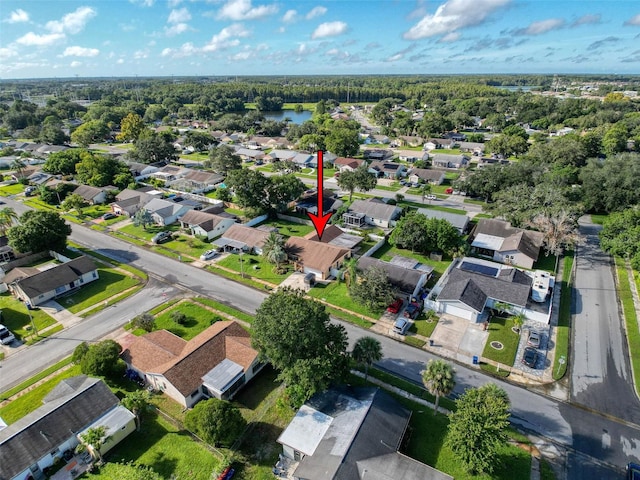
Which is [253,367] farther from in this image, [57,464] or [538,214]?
[538,214]

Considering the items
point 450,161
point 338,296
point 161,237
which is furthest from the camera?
point 450,161

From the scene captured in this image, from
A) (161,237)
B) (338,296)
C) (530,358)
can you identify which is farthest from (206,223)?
(530,358)

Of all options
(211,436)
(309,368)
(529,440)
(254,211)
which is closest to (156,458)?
(211,436)

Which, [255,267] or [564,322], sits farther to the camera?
[255,267]

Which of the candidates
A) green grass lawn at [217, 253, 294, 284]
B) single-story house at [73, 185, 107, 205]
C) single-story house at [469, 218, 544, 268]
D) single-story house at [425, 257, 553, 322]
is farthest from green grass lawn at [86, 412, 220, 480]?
single-story house at [73, 185, 107, 205]

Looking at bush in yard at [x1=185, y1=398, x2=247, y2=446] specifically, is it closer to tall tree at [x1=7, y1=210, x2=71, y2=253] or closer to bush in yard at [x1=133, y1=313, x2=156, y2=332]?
bush in yard at [x1=133, y1=313, x2=156, y2=332]

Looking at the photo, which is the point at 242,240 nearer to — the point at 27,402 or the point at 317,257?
the point at 317,257

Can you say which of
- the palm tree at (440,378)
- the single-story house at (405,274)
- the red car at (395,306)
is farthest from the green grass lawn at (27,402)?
the single-story house at (405,274)
